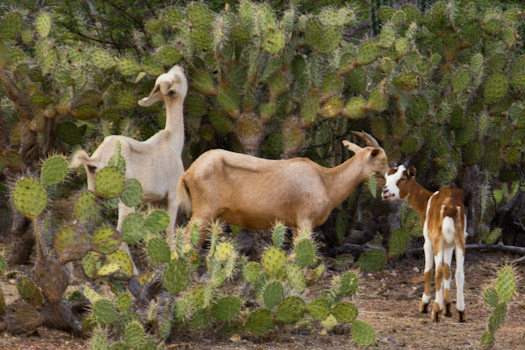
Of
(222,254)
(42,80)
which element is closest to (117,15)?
(42,80)

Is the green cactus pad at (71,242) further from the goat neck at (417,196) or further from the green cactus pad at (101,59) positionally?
the green cactus pad at (101,59)

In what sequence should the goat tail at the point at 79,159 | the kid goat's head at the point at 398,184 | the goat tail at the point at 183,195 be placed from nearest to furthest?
the goat tail at the point at 79,159 < the kid goat's head at the point at 398,184 < the goat tail at the point at 183,195

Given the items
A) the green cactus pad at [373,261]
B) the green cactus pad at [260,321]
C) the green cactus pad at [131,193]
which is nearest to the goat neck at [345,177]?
the green cactus pad at [373,261]

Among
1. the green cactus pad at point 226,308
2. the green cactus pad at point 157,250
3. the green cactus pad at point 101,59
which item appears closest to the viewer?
the green cactus pad at point 157,250

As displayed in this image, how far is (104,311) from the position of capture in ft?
16.3

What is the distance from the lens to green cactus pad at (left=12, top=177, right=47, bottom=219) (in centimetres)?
485

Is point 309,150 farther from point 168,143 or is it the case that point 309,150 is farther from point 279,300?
point 279,300

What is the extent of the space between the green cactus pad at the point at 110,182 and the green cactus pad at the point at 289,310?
4.38ft

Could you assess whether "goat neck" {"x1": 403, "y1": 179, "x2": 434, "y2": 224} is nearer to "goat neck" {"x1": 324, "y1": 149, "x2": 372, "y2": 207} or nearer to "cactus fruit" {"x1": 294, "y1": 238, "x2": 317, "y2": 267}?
"goat neck" {"x1": 324, "y1": 149, "x2": 372, "y2": 207}

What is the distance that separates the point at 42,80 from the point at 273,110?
7.82 ft

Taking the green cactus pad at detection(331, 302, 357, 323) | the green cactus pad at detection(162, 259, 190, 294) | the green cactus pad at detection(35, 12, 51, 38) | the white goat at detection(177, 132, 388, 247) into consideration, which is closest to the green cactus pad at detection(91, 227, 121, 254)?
the green cactus pad at detection(162, 259, 190, 294)

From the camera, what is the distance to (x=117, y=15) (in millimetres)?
11508

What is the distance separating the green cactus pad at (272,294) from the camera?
5.48 meters

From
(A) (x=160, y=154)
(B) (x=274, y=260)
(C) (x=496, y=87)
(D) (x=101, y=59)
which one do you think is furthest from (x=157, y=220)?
(C) (x=496, y=87)
